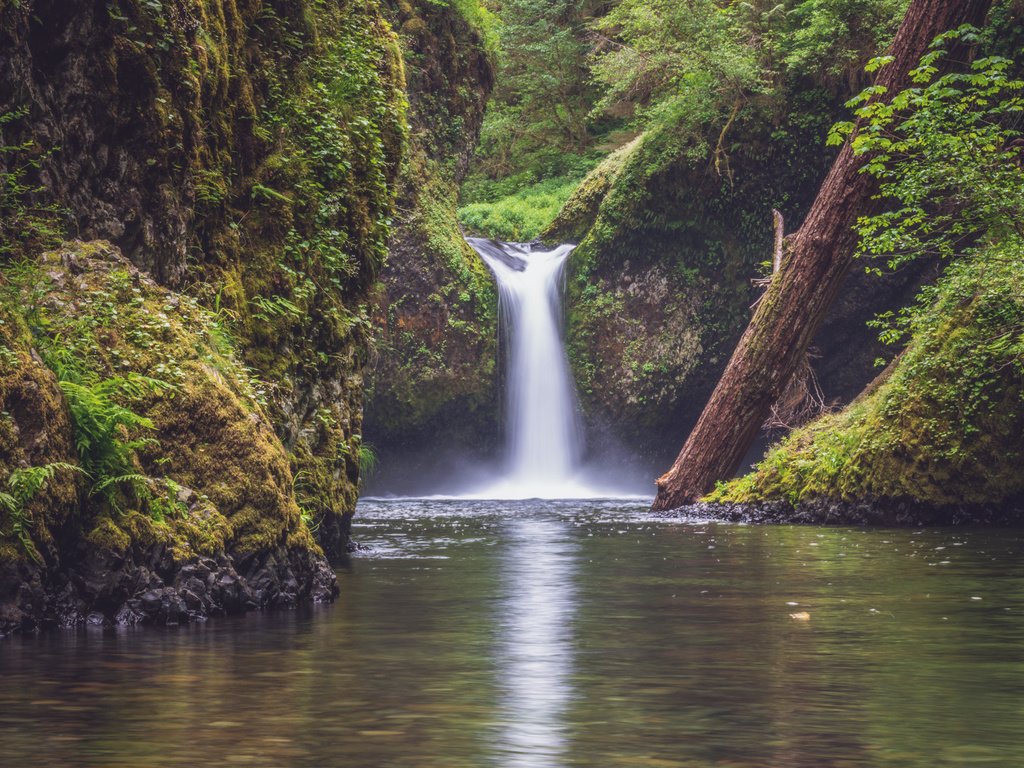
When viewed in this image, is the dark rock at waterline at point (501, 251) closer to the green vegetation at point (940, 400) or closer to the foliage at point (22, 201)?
the green vegetation at point (940, 400)

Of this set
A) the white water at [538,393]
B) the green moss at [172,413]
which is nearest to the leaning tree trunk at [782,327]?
the white water at [538,393]

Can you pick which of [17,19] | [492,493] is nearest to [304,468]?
[17,19]

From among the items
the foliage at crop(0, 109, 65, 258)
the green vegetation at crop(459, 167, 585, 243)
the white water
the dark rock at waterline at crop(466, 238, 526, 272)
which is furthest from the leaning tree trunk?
the green vegetation at crop(459, 167, 585, 243)

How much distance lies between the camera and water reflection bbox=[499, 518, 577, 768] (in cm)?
371

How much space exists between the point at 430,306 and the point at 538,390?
2.79m

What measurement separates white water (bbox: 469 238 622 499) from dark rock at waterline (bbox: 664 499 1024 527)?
9847mm

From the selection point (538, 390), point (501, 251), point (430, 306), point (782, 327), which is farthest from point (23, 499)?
point (501, 251)

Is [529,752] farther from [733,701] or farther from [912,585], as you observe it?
[912,585]

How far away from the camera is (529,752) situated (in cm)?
360

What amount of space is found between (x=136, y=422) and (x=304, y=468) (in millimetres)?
3197

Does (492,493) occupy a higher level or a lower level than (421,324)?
lower

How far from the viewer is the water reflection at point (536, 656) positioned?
3715 mm

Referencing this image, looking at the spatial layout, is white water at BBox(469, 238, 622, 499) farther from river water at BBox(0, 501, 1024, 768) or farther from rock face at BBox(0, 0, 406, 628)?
river water at BBox(0, 501, 1024, 768)

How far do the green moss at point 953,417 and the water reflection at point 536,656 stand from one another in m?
5.11
